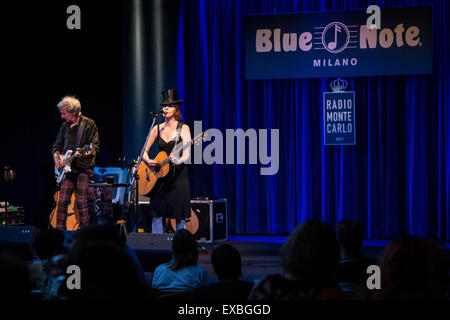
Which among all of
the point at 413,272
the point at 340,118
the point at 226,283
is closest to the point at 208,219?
the point at 340,118

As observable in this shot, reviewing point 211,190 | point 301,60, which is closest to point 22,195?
point 211,190

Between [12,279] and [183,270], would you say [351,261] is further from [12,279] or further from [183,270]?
[12,279]

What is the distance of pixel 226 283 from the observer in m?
2.44

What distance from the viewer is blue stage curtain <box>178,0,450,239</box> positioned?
7.29 m

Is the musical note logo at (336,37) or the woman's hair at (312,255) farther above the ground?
the musical note logo at (336,37)

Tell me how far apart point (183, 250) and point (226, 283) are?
0.76m

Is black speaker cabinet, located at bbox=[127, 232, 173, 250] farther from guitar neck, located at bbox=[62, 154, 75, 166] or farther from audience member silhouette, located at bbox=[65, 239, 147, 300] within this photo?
audience member silhouette, located at bbox=[65, 239, 147, 300]

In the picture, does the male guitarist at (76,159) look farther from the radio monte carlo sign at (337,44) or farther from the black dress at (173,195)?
the radio monte carlo sign at (337,44)

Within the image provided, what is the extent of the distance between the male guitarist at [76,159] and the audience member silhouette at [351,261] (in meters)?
3.93

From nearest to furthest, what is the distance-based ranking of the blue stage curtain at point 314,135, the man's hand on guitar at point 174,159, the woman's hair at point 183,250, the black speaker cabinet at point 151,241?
the woman's hair at point 183,250
the black speaker cabinet at point 151,241
the man's hand on guitar at point 174,159
the blue stage curtain at point 314,135

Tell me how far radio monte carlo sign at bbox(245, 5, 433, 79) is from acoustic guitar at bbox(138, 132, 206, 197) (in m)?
1.99

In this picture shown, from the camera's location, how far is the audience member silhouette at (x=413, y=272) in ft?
5.84
